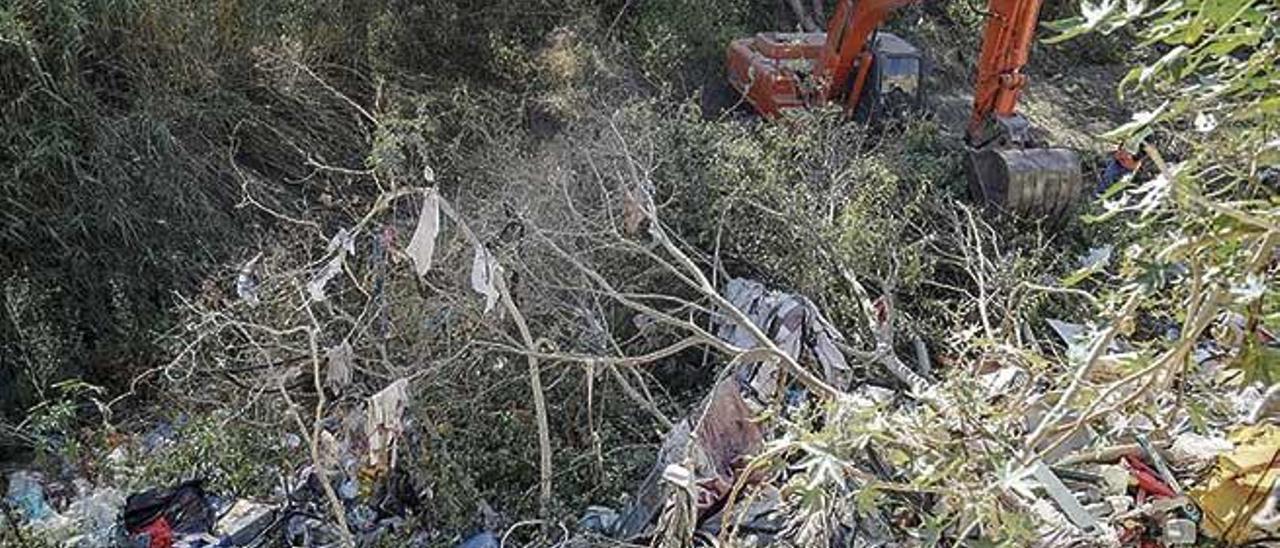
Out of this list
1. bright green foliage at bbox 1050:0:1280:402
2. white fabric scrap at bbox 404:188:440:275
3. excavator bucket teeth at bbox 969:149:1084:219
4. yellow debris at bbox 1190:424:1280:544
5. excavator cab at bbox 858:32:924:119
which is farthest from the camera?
excavator cab at bbox 858:32:924:119

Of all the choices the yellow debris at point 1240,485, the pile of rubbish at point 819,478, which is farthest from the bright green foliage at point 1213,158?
the yellow debris at point 1240,485

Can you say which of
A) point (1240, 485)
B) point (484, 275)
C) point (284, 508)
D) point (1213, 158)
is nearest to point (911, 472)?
point (1213, 158)

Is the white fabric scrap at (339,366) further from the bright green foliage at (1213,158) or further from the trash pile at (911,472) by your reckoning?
the bright green foliage at (1213,158)

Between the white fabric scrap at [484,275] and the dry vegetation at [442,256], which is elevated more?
the white fabric scrap at [484,275]

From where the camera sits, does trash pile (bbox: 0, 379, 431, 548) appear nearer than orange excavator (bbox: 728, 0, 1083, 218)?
Yes

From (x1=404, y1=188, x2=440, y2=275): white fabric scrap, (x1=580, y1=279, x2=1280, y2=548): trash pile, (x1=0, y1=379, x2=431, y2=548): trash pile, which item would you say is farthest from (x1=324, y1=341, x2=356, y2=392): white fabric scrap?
(x1=580, y1=279, x2=1280, y2=548): trash pile

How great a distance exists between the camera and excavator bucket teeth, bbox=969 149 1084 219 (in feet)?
17.2

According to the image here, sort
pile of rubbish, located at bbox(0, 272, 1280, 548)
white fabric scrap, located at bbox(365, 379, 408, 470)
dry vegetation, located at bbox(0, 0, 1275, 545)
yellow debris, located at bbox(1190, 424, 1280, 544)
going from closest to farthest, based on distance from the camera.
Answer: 1. pile of rubbish, located at bbox(0, 272, 1280, 548)
2. yellow debris, located at bbox(1190, 424, 1280, 544)
3. white fabric scrap, located at bbox(365, 379, 408, 470)
4. dry vegetation, located at bbox(0, 0, 1275, 545)

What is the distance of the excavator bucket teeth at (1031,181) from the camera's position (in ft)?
17.2

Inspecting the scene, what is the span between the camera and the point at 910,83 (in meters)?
6.19

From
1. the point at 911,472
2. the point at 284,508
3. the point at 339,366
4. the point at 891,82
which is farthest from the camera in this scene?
the point at 891,82

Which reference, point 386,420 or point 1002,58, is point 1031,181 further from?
point 386,420

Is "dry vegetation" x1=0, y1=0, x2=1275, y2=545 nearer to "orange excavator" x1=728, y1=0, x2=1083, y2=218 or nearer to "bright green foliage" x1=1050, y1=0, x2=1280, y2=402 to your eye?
"orange excavator" x1=728, y1=0, x2=1083, y2=218

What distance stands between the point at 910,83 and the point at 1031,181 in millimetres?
1149
